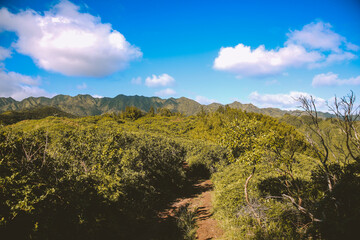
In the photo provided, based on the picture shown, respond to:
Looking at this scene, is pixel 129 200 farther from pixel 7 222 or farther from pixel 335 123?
pixel 335 123

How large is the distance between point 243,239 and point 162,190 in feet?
31.3

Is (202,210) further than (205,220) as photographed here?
Yes

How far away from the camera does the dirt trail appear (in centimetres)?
998

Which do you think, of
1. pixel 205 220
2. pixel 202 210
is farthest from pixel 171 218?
pixel 202 210

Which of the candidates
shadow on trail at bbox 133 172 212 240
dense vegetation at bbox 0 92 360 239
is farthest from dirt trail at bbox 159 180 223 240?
dense vegetation at bbox 0 92 360 239

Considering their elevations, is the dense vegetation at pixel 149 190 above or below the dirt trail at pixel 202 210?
above

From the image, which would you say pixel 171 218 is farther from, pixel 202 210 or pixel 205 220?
pixel 202 210

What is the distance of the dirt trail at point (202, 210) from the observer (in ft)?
32.8

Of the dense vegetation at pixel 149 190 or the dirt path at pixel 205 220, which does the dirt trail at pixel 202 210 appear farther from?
the dense vegetation at pixel 149 190

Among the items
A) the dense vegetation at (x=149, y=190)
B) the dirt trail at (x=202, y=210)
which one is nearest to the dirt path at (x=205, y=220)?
the dirt trail at (x=202, y=210)

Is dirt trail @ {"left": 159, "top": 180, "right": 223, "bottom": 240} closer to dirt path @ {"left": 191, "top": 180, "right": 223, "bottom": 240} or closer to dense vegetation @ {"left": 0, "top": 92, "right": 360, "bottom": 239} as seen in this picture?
dirt path @ {"left": 191, "top": 180, "right": 223, "bottom": 240}

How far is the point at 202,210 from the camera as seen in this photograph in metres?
13.0

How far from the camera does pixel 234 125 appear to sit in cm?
866

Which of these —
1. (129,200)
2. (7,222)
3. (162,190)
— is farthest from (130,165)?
(7,222)
